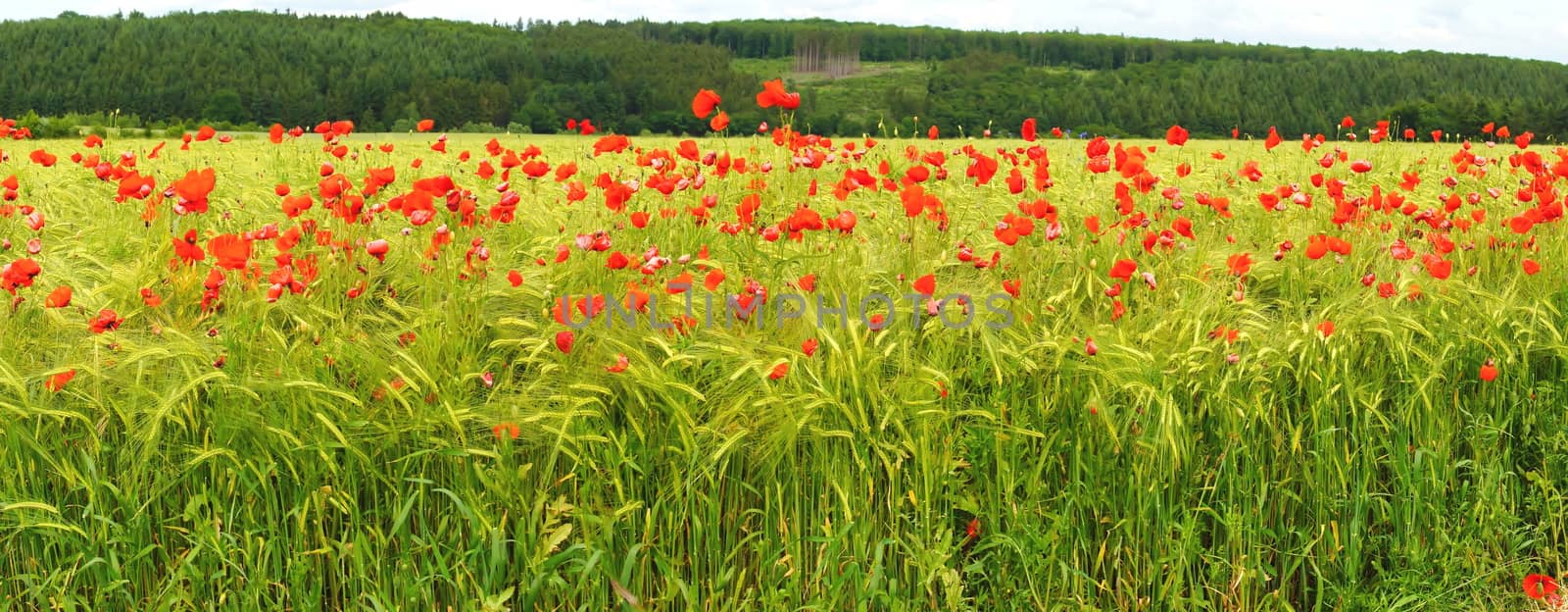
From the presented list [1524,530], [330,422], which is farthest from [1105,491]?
[330,422]

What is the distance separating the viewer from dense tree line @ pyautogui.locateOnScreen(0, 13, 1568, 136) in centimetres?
4575

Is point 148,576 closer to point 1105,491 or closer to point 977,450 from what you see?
point 977,450

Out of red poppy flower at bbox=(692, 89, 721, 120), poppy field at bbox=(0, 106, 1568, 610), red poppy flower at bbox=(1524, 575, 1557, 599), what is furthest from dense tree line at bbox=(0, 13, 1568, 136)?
red poppy flower at bbox=(1524, 575, 1557, 599)

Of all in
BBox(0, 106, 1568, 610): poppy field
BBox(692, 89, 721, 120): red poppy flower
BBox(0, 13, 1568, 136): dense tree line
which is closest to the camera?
BBox(0, 106, 1568, 610): poppy field

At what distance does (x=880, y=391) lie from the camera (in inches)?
95.3

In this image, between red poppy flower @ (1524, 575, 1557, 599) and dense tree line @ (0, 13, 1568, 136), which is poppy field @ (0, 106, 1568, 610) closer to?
red poppy flower @ (1524, 575, 1557, 599)

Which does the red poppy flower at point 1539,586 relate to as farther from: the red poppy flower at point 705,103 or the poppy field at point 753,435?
the red poppy flower at point 705,103

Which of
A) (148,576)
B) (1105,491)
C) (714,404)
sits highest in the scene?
(714,404)

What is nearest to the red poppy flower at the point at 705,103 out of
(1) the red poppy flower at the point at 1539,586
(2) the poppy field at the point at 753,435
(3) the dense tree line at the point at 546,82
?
(2) the poppy field at the point at 753,435

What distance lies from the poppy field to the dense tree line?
1418 inches

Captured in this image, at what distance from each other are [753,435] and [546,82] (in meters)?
50.4

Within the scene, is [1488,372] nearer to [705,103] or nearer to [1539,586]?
[1539,586]

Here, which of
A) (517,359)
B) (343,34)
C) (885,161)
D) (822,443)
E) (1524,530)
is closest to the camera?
(822,443)

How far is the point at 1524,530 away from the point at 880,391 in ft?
6.07
